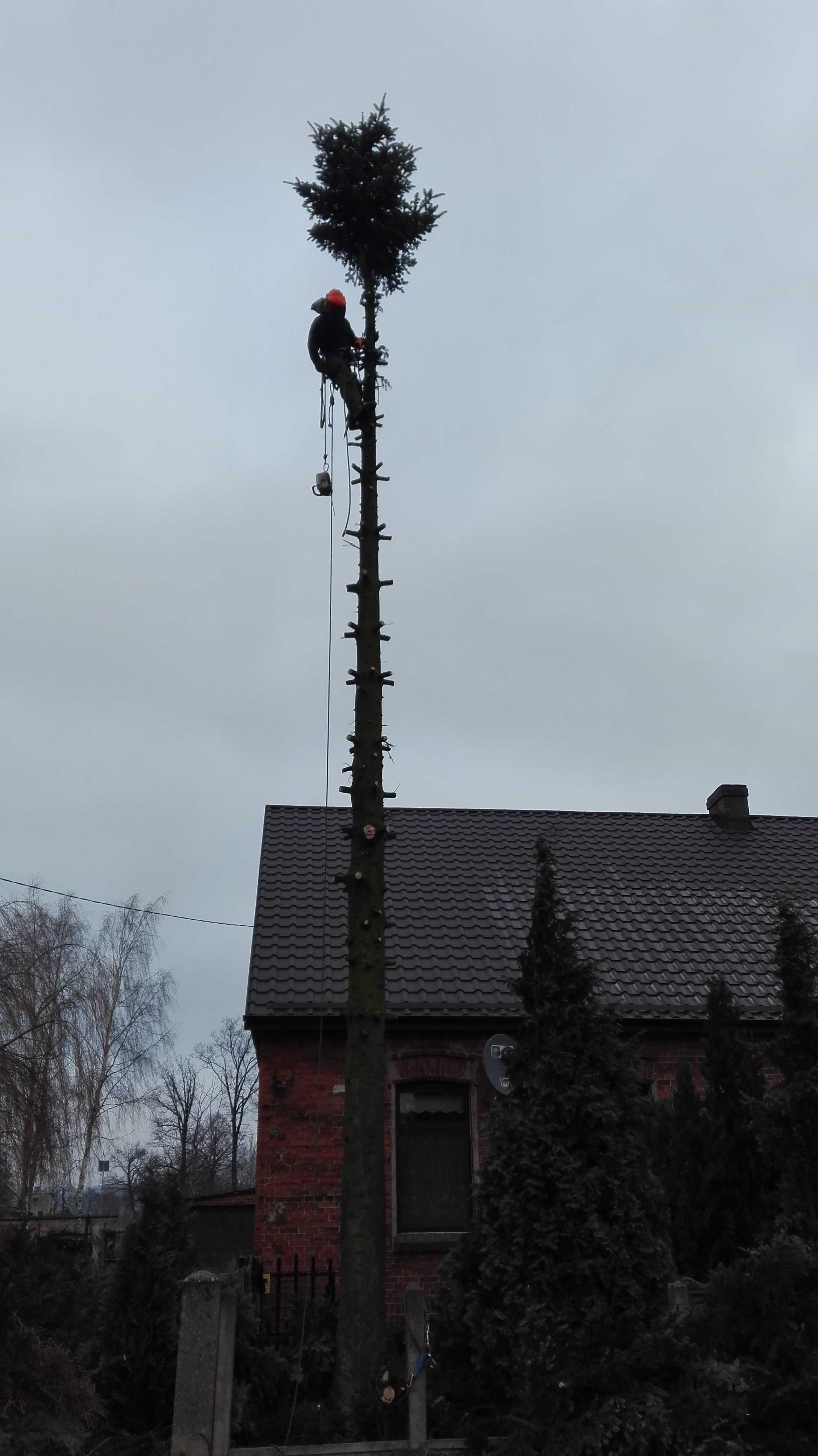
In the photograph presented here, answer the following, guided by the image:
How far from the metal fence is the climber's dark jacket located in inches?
273

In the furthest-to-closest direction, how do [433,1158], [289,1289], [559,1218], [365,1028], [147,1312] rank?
[433,1158]
[289,1289]
[365,1028]
[147,1312]
[559,1218]

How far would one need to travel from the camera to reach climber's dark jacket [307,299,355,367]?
29.7 feet

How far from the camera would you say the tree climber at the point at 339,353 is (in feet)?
29.8

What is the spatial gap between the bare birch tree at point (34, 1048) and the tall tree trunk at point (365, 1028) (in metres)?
6.31

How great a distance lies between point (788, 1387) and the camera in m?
5.79

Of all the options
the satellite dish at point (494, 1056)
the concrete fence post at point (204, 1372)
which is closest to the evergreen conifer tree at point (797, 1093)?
the satellite dish at point (494, 1056)

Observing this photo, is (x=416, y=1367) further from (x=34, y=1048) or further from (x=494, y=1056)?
(x=34, y=1048)

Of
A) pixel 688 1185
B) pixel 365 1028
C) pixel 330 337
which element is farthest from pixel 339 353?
pixel 688 1185

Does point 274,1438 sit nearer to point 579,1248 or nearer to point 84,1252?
point 579,1248

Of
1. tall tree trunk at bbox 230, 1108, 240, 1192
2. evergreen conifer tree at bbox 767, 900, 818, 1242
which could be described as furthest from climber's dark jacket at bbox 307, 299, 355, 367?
tall tree trunk at bbox 230, 1108, 240, 1192

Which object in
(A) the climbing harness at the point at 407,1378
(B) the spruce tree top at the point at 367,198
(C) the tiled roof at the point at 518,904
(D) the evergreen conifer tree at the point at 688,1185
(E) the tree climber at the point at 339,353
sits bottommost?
(A) the climbing harness at the point at 407,1378

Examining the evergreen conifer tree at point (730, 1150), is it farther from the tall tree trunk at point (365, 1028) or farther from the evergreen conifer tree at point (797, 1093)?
the tall tree trunk at point (365, 1028)

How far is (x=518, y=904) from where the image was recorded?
1514cm

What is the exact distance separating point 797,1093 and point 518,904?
744 centimetres
